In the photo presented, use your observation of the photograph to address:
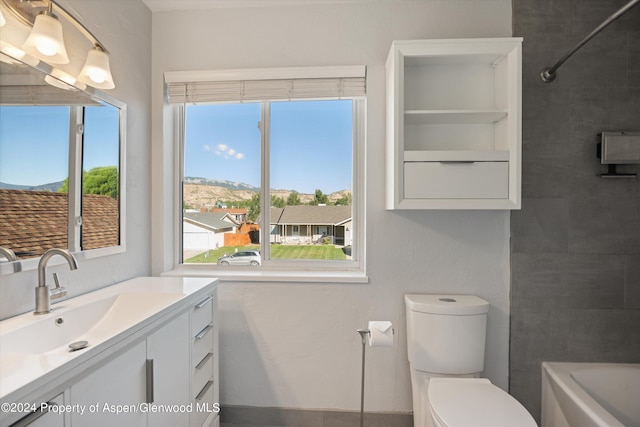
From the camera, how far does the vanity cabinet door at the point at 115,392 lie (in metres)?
0.99

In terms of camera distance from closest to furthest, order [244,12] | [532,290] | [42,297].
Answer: [42,297] < [532,290] < [244,12]

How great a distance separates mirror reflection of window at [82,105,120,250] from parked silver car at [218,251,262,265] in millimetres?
667

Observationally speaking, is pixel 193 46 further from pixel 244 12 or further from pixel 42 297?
pixel 42 297

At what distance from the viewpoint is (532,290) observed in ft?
6.47

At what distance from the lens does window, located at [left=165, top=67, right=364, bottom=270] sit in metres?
2.22

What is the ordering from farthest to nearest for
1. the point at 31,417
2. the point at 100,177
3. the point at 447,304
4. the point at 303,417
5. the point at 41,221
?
1. the point at 303,417
2. the point at 447,304
3. the point at 100,177
4. the point at 41,221
5. the point at 31,417

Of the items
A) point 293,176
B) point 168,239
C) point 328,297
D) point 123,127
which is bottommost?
point 328,297

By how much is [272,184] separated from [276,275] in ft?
1.91

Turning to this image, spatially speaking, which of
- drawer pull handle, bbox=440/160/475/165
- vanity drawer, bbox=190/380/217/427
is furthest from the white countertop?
drawer pull handle, bbox=440/160/475/165

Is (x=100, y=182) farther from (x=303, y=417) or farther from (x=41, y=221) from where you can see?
(x=303, y=417)

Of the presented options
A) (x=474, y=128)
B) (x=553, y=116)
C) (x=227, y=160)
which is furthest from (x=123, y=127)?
(x=553, y=116)

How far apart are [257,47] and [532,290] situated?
2117 mm

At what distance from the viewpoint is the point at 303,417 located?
6.80 ft

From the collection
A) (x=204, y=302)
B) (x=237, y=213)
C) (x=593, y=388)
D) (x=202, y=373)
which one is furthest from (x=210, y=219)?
(x=593, y=388)
